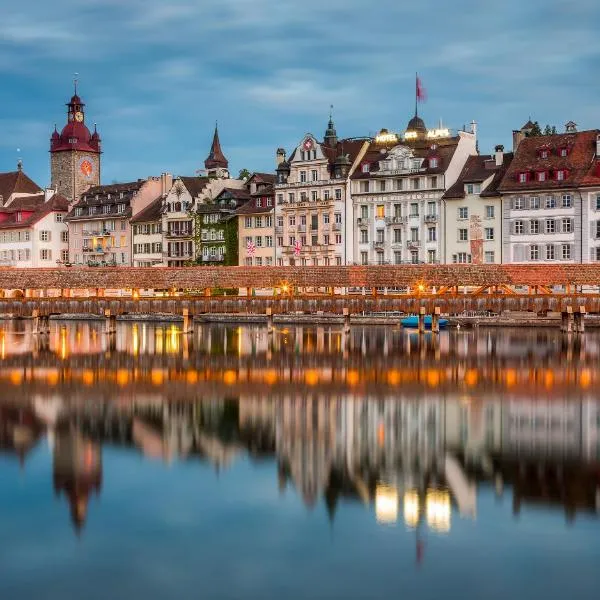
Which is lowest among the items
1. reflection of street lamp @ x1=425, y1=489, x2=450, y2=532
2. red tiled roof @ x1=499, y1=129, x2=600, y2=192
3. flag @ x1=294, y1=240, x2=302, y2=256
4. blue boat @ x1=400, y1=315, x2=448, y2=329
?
reflection of street lamp @ x1=425, y1=489, x2=450, y2=532

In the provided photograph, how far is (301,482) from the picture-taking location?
79.6ft

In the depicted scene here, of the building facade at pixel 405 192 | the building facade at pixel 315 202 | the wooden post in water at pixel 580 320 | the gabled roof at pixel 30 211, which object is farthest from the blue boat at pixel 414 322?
the gabled roof at pixel 30 211

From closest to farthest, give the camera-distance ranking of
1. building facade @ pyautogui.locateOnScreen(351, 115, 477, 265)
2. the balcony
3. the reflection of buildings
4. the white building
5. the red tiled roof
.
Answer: the reflection of buildings, the red tiled roof, building facade @ pyautogui.locateOnScreen(351, 115, 477, 265), the balcony, the white building

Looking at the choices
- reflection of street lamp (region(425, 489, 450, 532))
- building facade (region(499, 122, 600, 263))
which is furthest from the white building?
reflection of street lamp (region(425, 489, 450, 532))

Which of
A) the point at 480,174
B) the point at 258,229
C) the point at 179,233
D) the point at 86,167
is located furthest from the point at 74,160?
the point at 480,174

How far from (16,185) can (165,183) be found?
66.4 ft

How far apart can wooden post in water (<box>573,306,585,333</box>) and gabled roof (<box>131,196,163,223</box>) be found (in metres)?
47.0

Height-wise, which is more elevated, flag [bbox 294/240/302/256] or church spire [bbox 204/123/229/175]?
church spire [bbox 204/123/229/175]

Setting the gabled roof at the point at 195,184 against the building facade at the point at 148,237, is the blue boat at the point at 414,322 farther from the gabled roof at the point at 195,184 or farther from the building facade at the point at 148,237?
the building facade at the point at 148,237

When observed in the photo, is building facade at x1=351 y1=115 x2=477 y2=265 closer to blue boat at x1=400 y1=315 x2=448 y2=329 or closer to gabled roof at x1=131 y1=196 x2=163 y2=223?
blue boat at x1=400 y1=315 x2=448 y2=329

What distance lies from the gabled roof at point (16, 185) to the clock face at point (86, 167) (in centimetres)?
507

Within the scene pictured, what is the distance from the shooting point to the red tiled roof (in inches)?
2977

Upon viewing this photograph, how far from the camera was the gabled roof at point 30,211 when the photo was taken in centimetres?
10846

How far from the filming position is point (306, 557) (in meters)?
19.2
